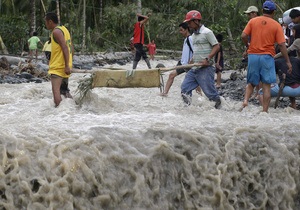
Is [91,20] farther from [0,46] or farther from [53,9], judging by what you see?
[0,46]

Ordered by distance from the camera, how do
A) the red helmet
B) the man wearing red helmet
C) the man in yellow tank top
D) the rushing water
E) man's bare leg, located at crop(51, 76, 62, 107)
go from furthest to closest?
the man wearing red helmet < the red helmet < man's bare leg, located at crop(51, 76, 62, 107) < the man in yellow tank top < the rushing water

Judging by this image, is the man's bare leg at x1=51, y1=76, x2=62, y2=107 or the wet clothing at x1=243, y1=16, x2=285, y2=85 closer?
the man's bare leg at x1=51, y1=76, x2=62, y2=107

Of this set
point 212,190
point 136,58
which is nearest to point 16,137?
point 212,190

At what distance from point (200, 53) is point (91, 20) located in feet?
71.5

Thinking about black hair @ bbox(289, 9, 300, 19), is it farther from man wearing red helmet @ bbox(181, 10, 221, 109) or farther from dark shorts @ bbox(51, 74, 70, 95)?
dark shorts @ bbox(51, 74, 70, 95)

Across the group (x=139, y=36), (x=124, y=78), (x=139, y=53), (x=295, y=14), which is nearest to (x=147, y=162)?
(x=124, y=78)

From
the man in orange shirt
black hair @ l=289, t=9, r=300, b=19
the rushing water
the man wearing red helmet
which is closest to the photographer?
the rushing water

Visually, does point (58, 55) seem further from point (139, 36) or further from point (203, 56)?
point (139, 36)

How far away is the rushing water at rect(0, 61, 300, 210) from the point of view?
15.9ft

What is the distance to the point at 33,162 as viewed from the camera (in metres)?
4.98

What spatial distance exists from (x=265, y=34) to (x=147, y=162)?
10.6 ft

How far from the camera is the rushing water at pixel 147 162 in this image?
191 inches

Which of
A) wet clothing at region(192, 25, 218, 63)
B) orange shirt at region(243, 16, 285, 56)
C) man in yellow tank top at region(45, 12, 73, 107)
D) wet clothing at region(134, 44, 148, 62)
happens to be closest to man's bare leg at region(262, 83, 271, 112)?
orange shirt at region(243, 16, 285, 56)

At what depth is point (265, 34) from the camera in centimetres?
780
